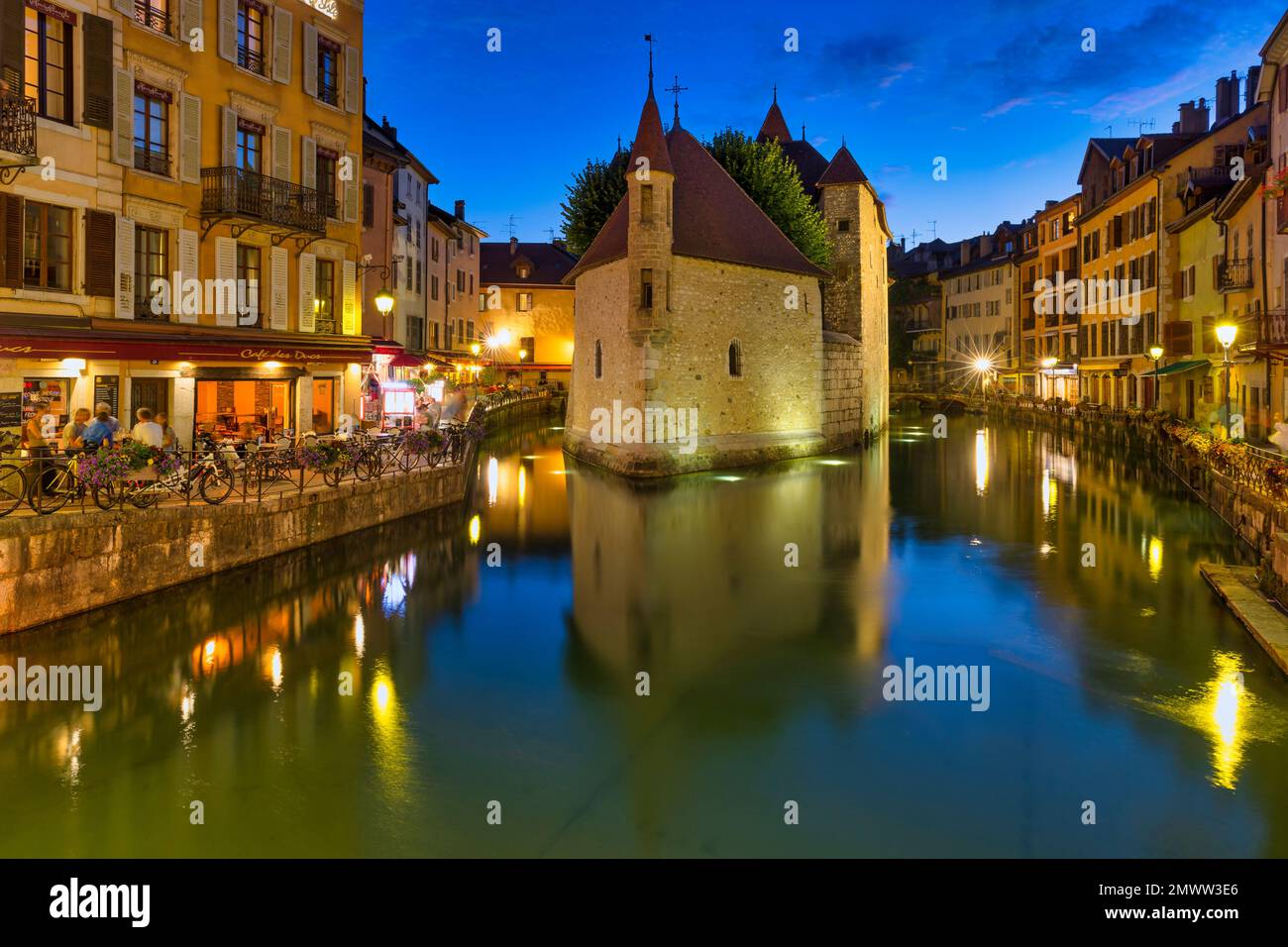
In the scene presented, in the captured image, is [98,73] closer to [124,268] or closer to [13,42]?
[13,42]

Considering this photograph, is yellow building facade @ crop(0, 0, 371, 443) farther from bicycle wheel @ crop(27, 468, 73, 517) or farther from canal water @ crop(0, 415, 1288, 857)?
canal water @ crop(0, 415, 1288, 857)

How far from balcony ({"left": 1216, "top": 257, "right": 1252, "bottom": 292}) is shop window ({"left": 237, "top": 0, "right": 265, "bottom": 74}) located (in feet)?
89.3

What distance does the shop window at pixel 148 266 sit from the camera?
18641 mm

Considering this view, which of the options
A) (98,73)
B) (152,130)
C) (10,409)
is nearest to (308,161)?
(152,130)

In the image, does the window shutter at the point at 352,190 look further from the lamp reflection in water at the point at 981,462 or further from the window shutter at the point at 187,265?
the lamp reflection in water at the point at 981,462

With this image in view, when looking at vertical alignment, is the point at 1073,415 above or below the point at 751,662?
above

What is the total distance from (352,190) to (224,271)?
16.5ft

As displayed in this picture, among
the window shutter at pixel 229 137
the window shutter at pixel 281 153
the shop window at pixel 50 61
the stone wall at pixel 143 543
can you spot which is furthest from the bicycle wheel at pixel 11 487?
the window shutter at pixel 281 153

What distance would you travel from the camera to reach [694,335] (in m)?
30.8

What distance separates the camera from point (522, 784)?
782 centimetres

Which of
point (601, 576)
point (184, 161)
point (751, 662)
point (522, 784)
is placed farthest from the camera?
point (184, 161)

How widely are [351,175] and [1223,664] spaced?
70.0 ft
